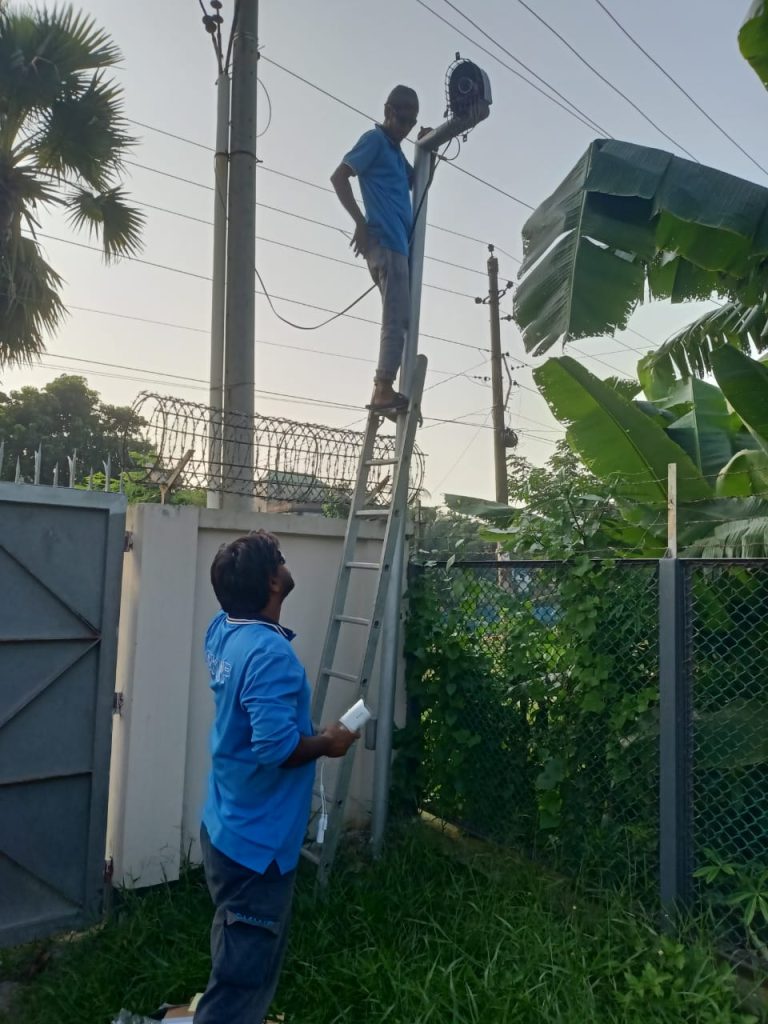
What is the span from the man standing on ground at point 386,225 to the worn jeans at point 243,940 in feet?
7.99

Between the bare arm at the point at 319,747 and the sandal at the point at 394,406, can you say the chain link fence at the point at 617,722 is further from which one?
the bare arm at the point at 319,747

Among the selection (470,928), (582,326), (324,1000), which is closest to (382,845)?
(470,928)

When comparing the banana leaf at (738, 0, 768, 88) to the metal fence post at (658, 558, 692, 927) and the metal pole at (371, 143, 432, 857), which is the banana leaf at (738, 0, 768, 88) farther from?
the metal fence post at (658, 558, 692, 927)

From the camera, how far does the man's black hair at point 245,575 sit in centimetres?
244

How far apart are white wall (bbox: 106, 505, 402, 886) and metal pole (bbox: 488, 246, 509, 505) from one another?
1417 cm

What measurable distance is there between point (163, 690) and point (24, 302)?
21.9 ft

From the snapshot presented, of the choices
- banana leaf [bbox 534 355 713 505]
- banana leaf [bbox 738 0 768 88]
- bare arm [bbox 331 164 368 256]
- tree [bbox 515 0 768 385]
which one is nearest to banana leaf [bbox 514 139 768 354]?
tree [bbox 515 0 768 385]

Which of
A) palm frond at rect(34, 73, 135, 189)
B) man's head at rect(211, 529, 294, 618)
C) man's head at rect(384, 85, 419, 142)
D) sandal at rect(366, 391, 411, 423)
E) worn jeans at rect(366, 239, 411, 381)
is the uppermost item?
palm frond at rect(34, 73, 135, 189)

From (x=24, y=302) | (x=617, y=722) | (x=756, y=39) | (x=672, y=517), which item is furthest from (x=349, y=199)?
(x=24, y=302)

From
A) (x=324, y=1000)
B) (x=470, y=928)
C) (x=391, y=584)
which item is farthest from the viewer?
(x=391, y=584)

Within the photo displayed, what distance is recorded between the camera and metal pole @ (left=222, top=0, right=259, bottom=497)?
6.21 m

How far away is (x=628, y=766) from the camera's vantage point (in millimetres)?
3328

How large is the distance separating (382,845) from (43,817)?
5.38 ft

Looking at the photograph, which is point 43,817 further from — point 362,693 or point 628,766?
point 628,766
